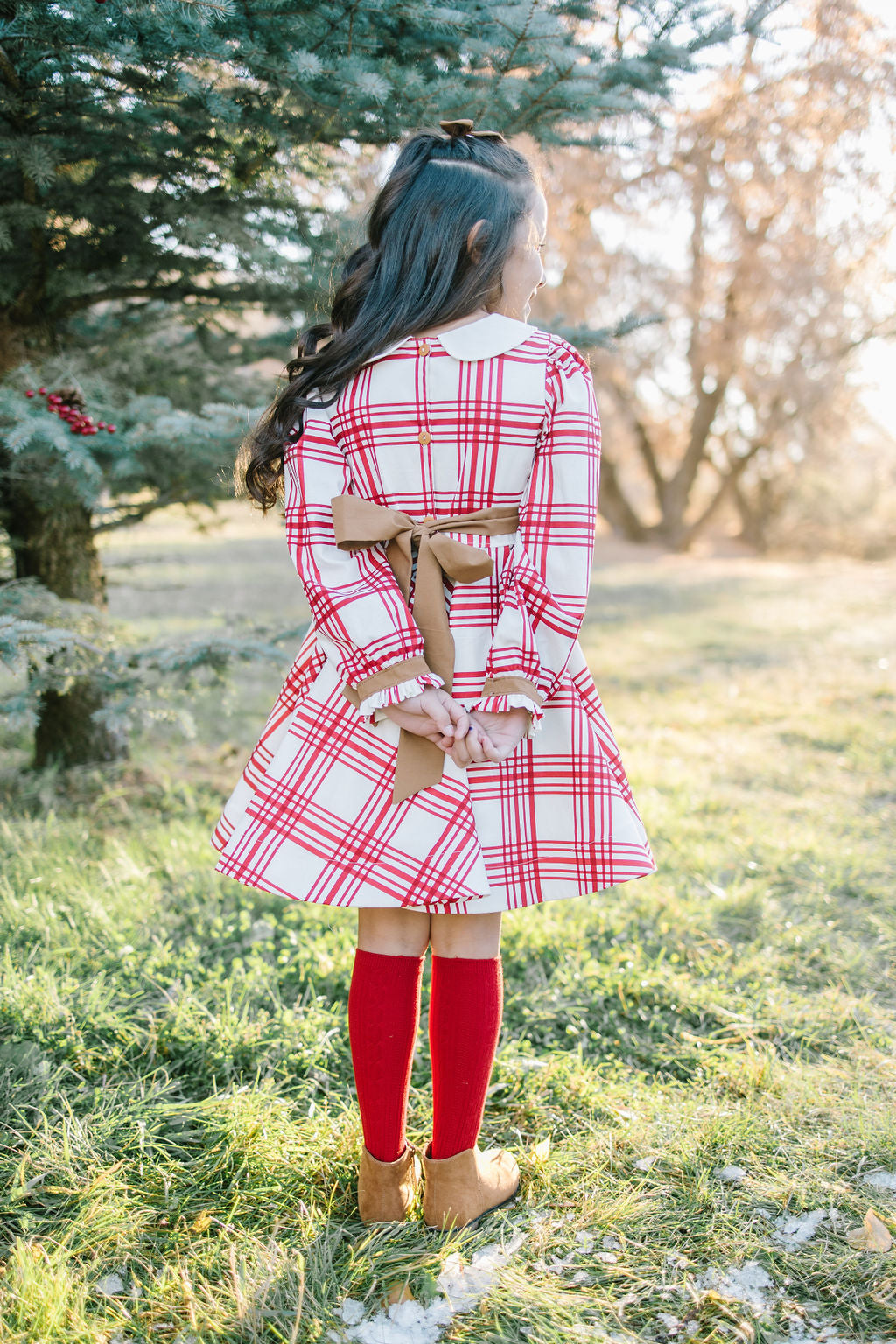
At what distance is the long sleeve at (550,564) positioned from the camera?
138 cm

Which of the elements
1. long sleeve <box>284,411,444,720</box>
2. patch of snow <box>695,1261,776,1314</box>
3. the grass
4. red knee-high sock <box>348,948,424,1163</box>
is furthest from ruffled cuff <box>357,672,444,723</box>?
patch of snow <box>695,1261,776,1314</box>

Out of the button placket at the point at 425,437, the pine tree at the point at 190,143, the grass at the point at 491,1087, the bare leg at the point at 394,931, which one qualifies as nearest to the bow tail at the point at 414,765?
the bare leg at the point at 394,931

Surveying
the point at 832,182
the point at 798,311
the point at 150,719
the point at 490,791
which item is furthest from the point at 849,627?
the point at 490,791

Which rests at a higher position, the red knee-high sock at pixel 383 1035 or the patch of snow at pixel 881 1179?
the red knee-high sock at pixel 383 1035

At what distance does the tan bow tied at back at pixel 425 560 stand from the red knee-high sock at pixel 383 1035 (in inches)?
12.6

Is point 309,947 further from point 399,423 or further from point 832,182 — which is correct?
point 832,182

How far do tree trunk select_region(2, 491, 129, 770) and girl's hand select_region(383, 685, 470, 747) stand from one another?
1.94 meters

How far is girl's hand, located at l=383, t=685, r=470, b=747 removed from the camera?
1.38 meters

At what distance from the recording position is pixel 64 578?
10.3ft

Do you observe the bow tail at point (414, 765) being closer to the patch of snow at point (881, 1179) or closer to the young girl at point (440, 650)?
the young girl at point (440, 650)

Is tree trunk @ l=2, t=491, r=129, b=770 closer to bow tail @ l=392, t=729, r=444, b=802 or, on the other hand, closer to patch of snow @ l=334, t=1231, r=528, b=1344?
bow tail @ l=392, t=729, r=444, b=802

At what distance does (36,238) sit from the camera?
8.38 ft

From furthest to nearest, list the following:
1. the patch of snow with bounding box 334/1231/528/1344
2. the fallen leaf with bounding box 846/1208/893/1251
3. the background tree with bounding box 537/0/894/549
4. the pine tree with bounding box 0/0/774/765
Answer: the background tree with bounding box 537/0/894/549
the pine tree with bounding box 0/0/774/765
the fallen leaf with bounding box 846/1208/893/1251
the patch of snow with bounding box 334/1231/528/1344

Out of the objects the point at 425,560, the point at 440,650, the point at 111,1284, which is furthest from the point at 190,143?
the point at 111,1284
